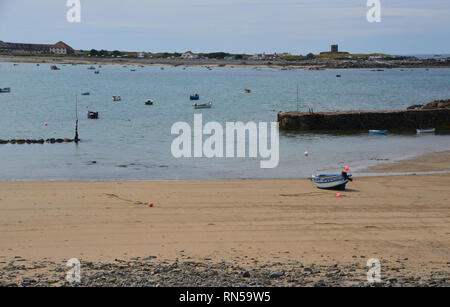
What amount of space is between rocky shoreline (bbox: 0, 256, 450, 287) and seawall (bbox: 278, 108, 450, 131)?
28708 mm

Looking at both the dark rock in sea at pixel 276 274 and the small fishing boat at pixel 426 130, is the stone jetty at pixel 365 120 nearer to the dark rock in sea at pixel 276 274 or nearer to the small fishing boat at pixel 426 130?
the small fishing boat at pixel 426 130

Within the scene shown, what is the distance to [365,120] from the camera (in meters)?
40.9

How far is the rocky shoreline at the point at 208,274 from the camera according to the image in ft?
32.6

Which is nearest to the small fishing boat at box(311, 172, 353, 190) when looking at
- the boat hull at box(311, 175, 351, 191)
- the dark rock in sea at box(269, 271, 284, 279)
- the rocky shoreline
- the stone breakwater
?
the boat hull at box(311, 175, 351, 191)

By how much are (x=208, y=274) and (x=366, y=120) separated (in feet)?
108

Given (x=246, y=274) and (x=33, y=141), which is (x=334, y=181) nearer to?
(x=246, y=274)

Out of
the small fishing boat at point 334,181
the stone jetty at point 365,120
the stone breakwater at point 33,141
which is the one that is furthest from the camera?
the stone jetty at point 365,120

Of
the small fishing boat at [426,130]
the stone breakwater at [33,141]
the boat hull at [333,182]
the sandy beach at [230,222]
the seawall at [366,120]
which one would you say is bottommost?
the sandy beach at [230,222]

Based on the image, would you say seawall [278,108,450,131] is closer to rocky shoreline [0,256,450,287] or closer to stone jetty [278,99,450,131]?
stone jetty [278,99,450,131]

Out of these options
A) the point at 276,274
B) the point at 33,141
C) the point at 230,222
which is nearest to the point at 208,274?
the point at 276,274

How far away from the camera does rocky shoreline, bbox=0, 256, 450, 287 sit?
391 inches

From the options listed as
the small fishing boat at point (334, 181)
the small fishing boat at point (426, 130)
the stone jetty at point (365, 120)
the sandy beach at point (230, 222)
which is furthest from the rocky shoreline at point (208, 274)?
the small fishing boat at point (426, 130)

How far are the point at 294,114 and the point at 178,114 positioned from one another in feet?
52.5
